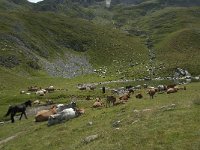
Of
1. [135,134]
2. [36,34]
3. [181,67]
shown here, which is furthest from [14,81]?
[36,34]

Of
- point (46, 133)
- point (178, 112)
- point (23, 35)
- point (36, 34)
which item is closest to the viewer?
point (178, 112)

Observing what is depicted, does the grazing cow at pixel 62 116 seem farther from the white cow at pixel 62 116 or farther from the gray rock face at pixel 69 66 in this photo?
the gray rock face at pixel 69 66

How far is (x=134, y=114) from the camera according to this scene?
34.6m

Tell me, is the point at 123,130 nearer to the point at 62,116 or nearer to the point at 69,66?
the point at 62,116

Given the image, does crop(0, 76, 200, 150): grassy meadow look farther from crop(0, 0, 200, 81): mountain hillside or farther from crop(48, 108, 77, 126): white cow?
crop(0, 0, 200, 81): mountain hillside

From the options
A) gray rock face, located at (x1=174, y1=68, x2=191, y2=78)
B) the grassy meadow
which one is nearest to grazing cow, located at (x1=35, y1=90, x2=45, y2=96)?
the grassy meadow

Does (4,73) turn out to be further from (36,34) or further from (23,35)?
(36,34)

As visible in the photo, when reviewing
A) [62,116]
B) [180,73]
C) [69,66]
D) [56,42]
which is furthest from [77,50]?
[62,116]

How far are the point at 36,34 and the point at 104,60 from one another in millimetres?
31510

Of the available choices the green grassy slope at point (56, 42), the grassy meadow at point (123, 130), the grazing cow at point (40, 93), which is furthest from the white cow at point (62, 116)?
the green grassy slope at point (56, 42)

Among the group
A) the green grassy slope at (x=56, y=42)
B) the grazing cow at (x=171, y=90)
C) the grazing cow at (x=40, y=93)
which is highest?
the green grassy slope at (x=56, y=42)

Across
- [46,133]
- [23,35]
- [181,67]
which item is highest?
[23,35]

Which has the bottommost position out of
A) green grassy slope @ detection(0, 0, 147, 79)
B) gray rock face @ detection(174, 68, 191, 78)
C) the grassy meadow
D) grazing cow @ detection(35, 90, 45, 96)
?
the grassy meadow

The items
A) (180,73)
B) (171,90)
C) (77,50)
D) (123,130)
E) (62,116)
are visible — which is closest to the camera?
(123,130)
